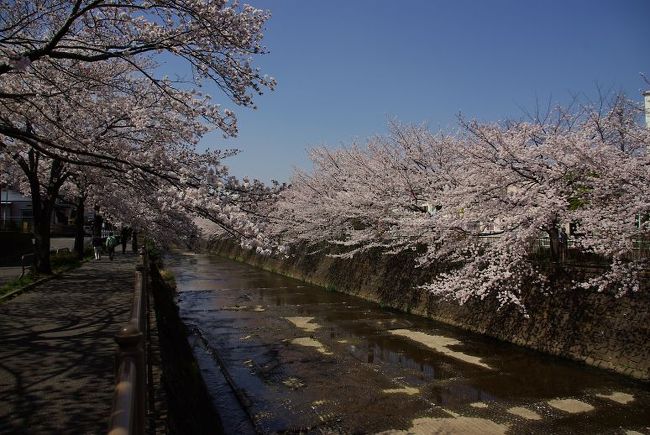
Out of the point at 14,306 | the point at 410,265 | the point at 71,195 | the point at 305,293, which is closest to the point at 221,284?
the point at 305,293

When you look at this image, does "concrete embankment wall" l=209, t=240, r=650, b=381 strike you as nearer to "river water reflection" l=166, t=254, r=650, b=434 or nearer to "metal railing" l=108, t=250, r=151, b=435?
"river water reflection" l=166, t=254, r=650, b=434

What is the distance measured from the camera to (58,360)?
6.41 metres

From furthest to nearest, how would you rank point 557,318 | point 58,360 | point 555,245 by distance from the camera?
point 555,245 < point 557,318 < point 58,360

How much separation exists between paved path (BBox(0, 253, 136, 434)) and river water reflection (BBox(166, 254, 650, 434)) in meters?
2.47

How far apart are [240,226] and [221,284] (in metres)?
20.8

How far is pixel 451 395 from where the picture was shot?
8.66 m

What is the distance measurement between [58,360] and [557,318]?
34.2 feet

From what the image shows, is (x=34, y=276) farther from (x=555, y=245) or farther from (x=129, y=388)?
(x=555, y=245)

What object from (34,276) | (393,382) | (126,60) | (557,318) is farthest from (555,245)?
(34,276)

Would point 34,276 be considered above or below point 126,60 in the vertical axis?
below

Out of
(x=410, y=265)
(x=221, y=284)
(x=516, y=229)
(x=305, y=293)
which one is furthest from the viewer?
(x=221, y=284)

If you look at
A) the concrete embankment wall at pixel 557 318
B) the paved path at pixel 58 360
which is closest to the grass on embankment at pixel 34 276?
the paved path at pixel 58 360

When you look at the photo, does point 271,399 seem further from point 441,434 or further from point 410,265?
point 410,265

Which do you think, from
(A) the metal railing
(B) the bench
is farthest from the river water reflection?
(B) the bench
